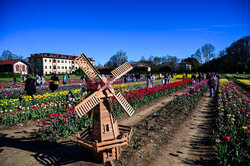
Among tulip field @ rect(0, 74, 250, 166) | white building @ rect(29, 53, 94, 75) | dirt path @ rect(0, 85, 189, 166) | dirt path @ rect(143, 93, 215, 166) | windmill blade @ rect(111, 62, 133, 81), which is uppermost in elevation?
white building @ rect(29, 53, 94, 75)

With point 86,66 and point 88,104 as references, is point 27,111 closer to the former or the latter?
point 86,66

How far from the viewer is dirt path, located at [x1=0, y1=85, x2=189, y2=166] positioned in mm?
4248

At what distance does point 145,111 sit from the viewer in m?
9.20

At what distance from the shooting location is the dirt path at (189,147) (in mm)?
4270

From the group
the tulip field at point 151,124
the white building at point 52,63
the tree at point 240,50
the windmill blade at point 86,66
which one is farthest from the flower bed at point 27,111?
the tree at point 240,50

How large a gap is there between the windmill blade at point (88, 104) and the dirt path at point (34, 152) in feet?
5.32

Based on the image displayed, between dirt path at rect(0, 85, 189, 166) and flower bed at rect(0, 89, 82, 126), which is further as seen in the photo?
flower bed at rect(0, 89, 82, 126)

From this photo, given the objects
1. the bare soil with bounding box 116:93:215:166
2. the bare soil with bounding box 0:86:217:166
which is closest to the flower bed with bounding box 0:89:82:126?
the bare soil with bounding box 0:86:217:166

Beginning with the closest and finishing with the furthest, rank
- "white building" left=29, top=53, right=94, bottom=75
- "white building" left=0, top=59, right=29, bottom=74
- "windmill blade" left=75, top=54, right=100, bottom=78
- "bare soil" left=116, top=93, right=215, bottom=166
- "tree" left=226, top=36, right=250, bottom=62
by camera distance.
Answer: "windmill blade" left=75, top=54, right=100, bottom=78, "bare soil" left=116, top=93, right=215, bottom=166, "white building" left=0, top=59, right=29, bottom=74, "tree" left=226, top=36, right=250, bottom=62, "white building" left=29, top=53, right=94, bottom=75

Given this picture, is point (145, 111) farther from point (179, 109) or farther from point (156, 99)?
point (156, 99)

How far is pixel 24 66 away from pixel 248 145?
196 feet

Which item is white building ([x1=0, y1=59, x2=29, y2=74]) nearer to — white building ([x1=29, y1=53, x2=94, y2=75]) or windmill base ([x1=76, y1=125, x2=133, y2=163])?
white building ([x1=29, y1=53, x2=94, y2=75])

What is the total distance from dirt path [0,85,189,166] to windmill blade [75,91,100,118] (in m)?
1.62

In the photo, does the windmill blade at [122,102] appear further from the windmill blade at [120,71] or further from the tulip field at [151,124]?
the tulip field at [151,124]
